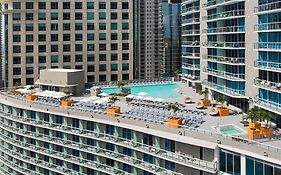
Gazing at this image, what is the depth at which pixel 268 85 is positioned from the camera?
51.1m

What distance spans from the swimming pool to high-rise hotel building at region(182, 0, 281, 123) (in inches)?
194

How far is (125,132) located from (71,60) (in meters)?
48.8

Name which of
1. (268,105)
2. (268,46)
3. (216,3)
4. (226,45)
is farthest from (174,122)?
(216,3)

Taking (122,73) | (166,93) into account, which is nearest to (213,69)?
(166,93)

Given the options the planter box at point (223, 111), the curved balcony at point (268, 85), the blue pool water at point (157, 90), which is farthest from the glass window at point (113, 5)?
the planter box at point (223, 111)

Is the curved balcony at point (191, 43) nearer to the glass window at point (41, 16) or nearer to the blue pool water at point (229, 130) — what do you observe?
the glass window at point (41, 16)

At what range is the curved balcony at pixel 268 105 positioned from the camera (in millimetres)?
48362

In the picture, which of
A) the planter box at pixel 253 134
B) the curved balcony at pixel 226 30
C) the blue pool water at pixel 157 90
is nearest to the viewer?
the planter box at pixel 253 134

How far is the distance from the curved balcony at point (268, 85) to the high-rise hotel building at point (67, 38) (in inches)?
1927

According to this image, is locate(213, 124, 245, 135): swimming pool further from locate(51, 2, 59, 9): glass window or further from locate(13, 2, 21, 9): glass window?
locate(13, 2, 21, 9): glass window

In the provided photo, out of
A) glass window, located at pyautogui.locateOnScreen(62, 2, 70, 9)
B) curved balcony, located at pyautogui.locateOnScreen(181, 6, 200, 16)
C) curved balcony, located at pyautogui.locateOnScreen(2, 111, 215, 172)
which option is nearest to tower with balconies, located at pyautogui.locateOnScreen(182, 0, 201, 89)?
curved balcony, located at pyautogui.locateOnScreen(181, 6, 200, 16)

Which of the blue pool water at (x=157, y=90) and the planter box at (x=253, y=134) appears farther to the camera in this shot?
the blue pool water at (x=157, y=90)

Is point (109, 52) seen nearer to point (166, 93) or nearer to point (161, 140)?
point (166, 93)

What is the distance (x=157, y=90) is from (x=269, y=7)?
1198 inches
